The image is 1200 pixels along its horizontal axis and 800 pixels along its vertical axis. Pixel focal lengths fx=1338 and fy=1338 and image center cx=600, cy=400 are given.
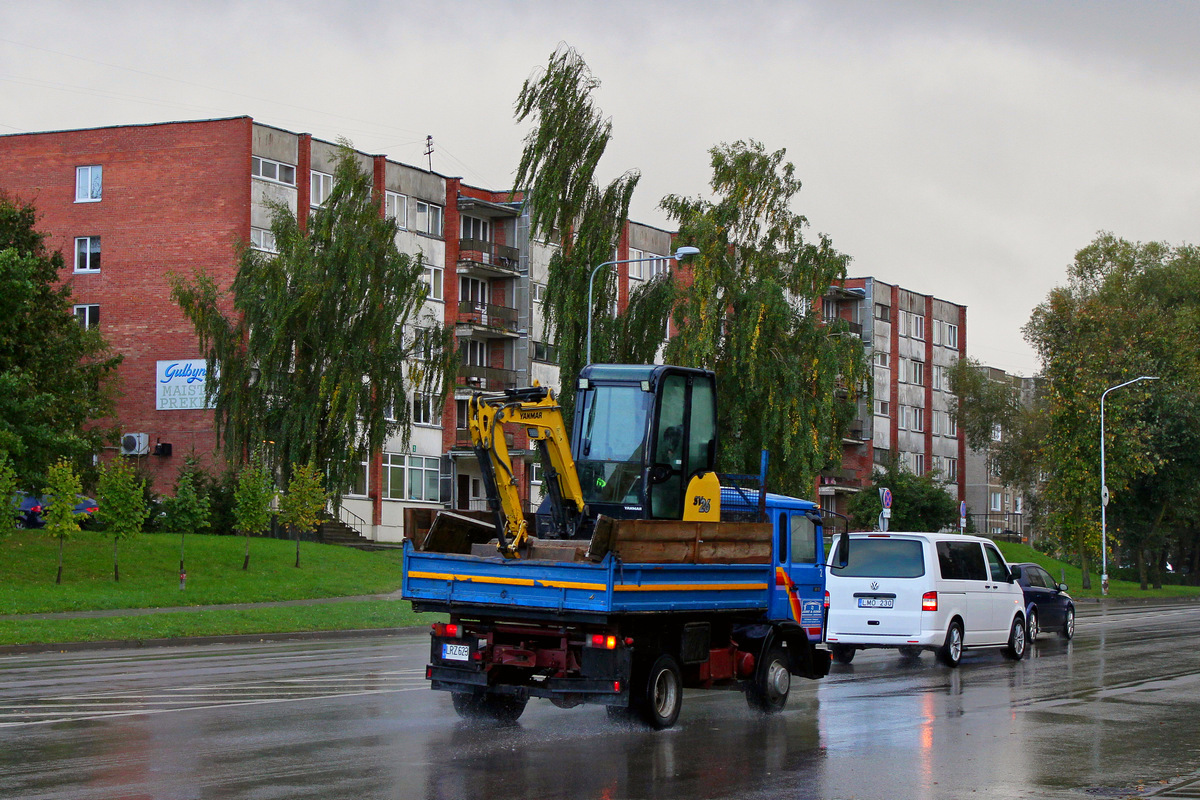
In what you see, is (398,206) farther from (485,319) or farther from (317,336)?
(317,336)

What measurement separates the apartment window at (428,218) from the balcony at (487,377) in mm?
6623

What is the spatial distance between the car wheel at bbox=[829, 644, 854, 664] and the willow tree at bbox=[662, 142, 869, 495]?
17.6 metres

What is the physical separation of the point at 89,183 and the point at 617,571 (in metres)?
49.9

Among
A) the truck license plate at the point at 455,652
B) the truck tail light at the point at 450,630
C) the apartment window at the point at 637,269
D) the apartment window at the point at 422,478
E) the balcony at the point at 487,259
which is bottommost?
the truck license plate at the point at 455,652

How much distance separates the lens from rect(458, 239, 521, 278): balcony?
6369cm

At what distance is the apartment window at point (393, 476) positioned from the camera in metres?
58.7

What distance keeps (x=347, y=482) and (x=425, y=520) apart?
32692 mm

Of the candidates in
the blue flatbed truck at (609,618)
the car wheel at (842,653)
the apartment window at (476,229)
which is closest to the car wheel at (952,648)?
the car wheel at (842,653)

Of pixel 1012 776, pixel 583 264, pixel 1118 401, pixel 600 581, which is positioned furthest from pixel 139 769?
pixel 1118 401

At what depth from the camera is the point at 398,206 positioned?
60.0 m

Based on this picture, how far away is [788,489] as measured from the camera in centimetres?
4047


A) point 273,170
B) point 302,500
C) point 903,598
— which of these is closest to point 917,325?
point 273,170

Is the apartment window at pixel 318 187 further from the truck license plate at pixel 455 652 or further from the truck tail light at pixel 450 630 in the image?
the truck license plate at pixel 455 652

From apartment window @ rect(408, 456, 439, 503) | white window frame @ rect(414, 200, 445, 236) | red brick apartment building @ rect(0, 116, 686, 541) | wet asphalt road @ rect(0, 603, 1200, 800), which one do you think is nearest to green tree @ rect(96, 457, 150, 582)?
wet asphalt road @ rect(0, 603, 1200, 800)
